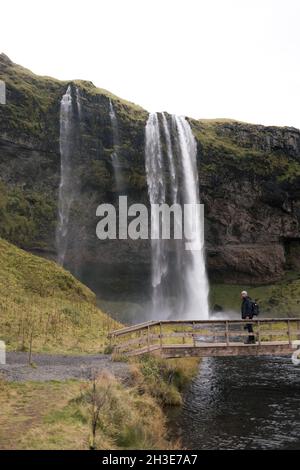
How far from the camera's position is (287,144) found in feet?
228

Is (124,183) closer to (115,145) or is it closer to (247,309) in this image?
(115,145)

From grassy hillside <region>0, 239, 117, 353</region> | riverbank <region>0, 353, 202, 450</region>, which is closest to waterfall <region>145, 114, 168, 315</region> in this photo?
grassy hillside <region>0, 239, 117, 353</region>

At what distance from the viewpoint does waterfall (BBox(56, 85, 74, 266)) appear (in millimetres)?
56947

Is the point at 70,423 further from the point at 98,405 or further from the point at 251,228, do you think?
the point at 251,228

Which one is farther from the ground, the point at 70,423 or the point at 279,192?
the point at 279,192

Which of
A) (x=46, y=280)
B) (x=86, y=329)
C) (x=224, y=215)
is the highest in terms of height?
(x=224, y=215)

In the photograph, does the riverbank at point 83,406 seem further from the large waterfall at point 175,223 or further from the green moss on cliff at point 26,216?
the large waterfall at point 175,223

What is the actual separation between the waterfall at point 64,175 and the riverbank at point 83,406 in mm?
39543

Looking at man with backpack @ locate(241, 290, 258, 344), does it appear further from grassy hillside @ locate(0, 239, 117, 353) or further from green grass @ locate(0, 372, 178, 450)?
green grass @ locate(0, 372, 178, 450)

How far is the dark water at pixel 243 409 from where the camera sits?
13.3m

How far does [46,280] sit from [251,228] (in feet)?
137

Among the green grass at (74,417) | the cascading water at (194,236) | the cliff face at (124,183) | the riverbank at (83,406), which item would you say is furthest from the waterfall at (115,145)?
the green grass at (74,417)

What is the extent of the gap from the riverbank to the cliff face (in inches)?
1553

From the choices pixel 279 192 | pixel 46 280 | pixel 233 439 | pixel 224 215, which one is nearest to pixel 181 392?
pixel 233 439
